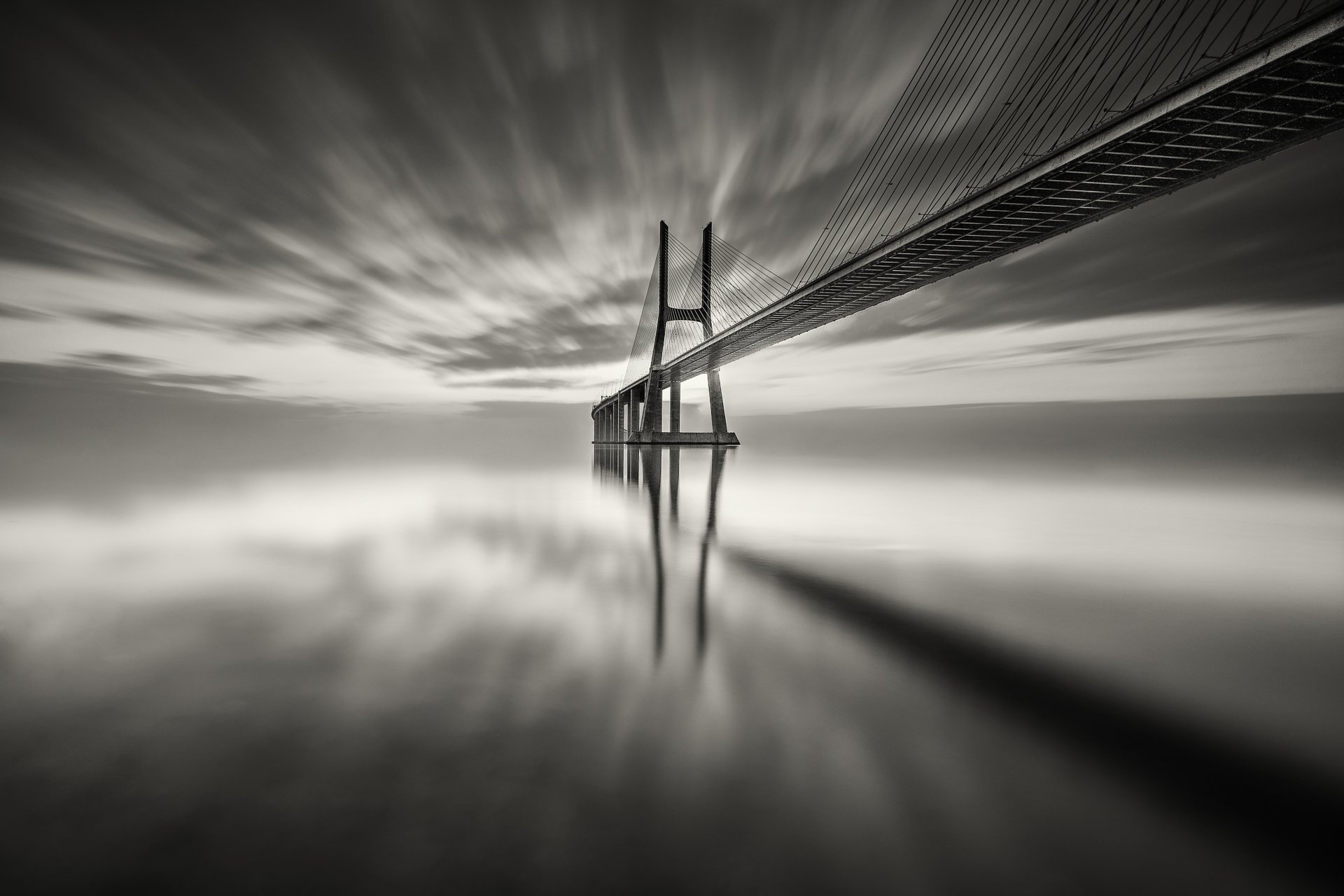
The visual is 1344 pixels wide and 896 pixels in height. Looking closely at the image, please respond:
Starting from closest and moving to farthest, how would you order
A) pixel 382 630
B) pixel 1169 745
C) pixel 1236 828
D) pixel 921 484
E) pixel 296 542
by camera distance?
pixel 1236 828 → pixel 1169 745 → pixel 382 630 → pixel 296 542 → pixel 921 484

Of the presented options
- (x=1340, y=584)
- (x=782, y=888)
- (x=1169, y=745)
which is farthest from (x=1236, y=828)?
(x=1340, y=584)

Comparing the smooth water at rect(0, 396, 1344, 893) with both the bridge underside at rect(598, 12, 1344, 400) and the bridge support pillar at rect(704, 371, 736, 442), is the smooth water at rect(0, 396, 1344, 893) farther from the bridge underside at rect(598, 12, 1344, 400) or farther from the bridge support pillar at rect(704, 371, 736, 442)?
the bridge support pillar at rect(704, 371, 736, 442)

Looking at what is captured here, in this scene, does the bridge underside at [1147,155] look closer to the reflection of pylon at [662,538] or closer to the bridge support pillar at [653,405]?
the reflection of pylon at [662,538]

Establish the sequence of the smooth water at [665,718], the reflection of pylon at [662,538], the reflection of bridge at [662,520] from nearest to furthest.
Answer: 1. the smooth water at [665,718]
2. the reflection of pylon at [662,538]
3. the reflection of bridge at [662,520]

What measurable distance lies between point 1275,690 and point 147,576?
8.48 m

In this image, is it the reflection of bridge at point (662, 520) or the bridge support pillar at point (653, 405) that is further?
the bridge support pillar at point (653, 405)

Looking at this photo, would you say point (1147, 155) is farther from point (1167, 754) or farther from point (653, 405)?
point (653, 405)

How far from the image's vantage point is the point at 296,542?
23.0ft

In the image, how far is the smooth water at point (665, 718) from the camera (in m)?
1.55

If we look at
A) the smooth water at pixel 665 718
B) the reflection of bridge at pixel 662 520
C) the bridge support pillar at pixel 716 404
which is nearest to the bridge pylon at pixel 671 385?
the bridge support pillar at pixel 716 404

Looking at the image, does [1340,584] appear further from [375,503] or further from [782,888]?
[375,503]

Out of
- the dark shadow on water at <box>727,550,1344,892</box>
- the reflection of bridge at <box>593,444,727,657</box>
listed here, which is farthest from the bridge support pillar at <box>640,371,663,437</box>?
the dark shadow on water at <box>727,550,1344,892</box>

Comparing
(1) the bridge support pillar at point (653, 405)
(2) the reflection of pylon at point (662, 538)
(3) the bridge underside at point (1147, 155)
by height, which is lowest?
(2) the reflection of pylon at point (662, 538)

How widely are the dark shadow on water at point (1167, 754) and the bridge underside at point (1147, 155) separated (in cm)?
969
